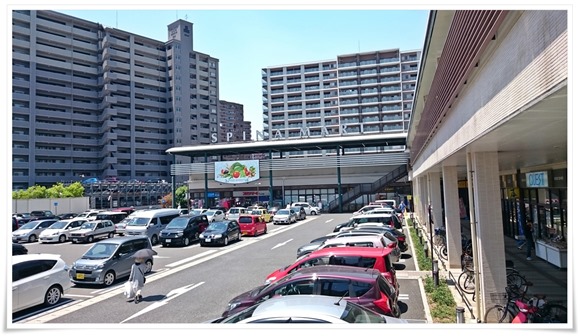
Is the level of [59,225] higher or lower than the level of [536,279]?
higher

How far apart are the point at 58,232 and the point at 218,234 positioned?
12.3m

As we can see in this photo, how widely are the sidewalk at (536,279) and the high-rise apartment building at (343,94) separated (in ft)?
222

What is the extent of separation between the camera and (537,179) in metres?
15.9

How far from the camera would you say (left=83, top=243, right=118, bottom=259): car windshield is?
14.5 m

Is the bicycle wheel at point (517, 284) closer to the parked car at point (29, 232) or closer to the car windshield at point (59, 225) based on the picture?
the car windshield at point (59, 225)

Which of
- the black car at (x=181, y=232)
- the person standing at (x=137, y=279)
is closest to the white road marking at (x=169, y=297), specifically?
the person standing at (x=137, y=279)

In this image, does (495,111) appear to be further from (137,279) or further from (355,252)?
(137,279)

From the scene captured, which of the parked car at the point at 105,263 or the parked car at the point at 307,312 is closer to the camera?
the parked car at the point at 307,312

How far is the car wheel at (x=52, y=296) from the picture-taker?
1168cm

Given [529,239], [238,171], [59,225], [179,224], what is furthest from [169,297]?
[238,171]

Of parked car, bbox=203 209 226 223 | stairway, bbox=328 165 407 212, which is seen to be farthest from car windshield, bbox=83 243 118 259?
stairway, bbox=328 165 407 212

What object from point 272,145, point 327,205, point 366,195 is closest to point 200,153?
point 272,145
